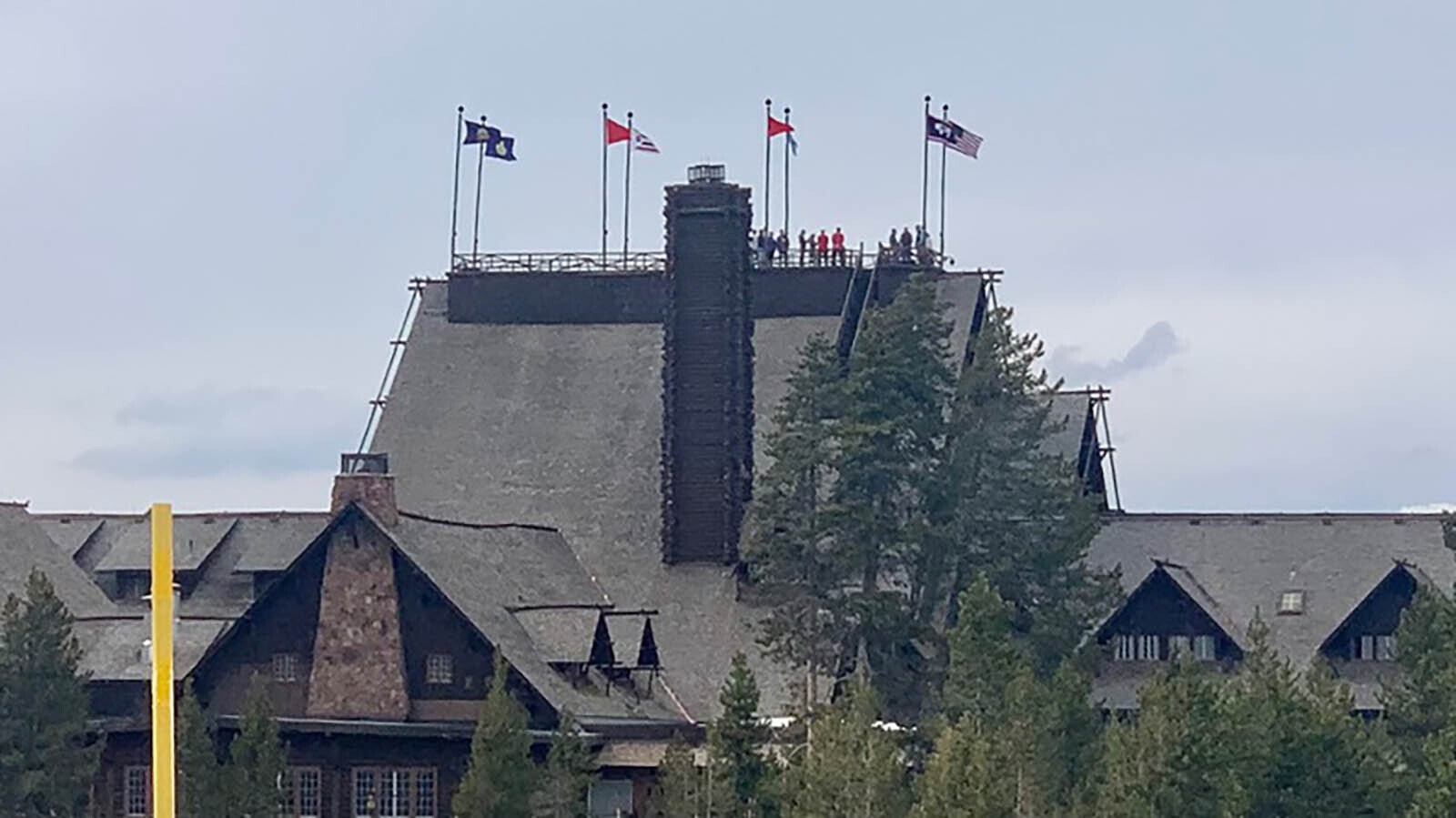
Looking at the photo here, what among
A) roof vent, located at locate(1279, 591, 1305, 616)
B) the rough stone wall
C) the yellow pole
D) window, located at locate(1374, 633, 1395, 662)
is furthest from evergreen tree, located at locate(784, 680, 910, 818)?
the yellow pole

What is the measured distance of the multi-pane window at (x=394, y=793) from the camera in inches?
3295

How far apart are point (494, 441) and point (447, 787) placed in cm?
1996

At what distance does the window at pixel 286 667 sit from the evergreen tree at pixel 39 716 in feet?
19.9

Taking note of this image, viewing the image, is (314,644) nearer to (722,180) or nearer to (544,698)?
(544,698)

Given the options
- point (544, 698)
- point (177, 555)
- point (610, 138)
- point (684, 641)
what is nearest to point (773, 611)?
point (684, 641)

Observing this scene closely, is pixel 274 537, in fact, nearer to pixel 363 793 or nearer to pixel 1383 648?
pixel 363 793

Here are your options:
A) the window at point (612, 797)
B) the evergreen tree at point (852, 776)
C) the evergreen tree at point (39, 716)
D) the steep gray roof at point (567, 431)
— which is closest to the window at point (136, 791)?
the evergreen tree at point (39, 716)

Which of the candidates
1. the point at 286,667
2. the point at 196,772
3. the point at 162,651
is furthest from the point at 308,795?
the point at 162,651

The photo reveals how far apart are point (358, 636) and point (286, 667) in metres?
2.08

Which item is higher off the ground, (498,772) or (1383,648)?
(1383,648)

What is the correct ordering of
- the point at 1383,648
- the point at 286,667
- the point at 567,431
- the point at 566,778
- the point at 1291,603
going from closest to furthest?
the point at 566,778 → the point at 286,667 → the point at 1383,648 → the point at 1291,603 → the point at 567,431

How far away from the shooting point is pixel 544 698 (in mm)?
82000

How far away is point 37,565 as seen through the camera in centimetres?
9150

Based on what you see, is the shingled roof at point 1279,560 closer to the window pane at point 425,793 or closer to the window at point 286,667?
the window pane at point 425,793
